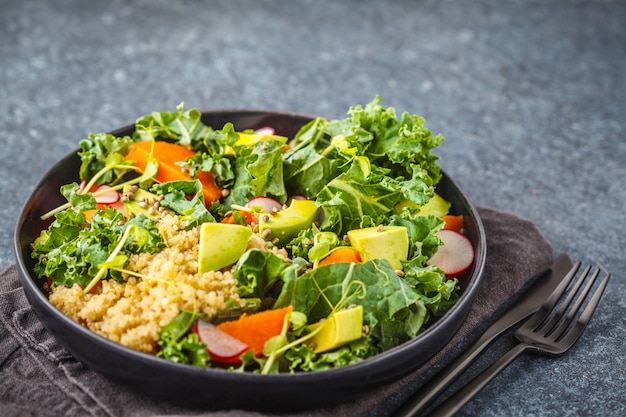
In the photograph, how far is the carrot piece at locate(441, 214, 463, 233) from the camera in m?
2.79

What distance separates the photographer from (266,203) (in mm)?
2615

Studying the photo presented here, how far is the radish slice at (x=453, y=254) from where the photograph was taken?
2584 mm

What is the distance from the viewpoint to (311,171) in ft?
8.99

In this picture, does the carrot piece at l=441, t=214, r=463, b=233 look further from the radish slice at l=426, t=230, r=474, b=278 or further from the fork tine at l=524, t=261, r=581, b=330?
the fork tine at l=524, t=261, r=581, b=330

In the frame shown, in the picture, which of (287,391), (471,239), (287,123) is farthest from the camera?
(287,123)

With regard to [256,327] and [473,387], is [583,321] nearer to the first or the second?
[473,387]

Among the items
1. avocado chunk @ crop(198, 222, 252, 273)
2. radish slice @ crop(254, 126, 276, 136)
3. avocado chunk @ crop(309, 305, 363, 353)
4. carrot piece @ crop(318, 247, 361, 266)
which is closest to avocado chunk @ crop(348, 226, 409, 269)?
carrot piece @ crop(318, 247, 361, 266)

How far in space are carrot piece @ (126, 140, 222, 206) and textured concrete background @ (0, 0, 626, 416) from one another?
696 millimetres

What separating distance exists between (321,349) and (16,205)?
1.88m

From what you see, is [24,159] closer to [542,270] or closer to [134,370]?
[134,370]

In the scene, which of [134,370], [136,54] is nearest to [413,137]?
[134,370]

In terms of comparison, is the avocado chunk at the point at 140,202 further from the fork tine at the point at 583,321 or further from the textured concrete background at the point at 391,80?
the fork tine at the point at 583,321

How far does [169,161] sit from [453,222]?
3.63 feet

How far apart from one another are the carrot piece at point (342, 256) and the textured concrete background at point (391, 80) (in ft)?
3.32
